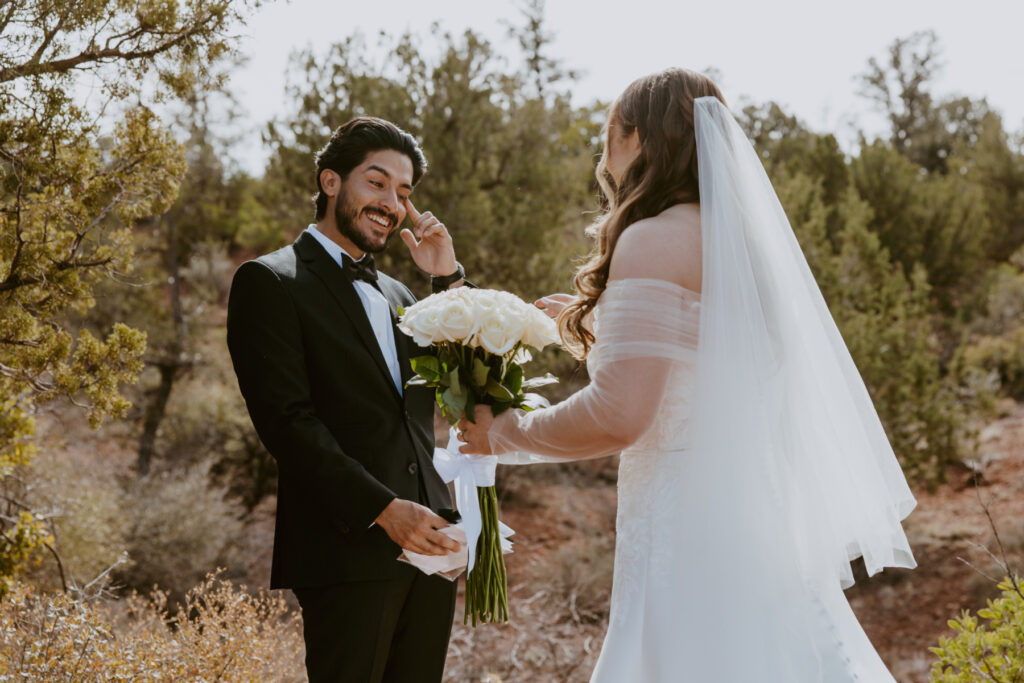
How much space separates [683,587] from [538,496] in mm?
8739

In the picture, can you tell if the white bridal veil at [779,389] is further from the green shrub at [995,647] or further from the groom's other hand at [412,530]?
the green shrub at [995,647]

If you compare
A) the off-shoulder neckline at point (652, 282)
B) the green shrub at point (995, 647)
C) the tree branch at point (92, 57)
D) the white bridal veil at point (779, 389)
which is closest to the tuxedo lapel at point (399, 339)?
the off-shoulder neckline at point (652, 282)

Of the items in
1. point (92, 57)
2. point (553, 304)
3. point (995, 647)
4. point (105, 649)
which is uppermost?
point (92, 57)

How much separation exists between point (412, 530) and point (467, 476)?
0.79 ft

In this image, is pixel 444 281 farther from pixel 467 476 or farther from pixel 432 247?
pixel 467 476

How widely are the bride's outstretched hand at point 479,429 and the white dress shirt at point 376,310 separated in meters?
0.36

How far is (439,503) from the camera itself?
9.25 feet

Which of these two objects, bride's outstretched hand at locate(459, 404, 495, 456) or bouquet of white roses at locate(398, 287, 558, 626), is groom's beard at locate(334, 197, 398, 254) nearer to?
bouquet of white roses at locate(398, 287, 558, 626)

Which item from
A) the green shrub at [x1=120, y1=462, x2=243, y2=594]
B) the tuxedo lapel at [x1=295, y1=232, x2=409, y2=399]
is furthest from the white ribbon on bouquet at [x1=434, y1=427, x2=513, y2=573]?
the green shrub at [x1=120, y1=462, x2=243, y2=594]

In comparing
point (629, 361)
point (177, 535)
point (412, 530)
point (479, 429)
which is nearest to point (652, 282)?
point (629, 361)

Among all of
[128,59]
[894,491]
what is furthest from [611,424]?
[128,59]

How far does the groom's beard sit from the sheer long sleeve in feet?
3.02

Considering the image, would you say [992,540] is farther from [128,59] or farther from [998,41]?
[998,41]

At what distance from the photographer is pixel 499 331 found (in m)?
2.30
